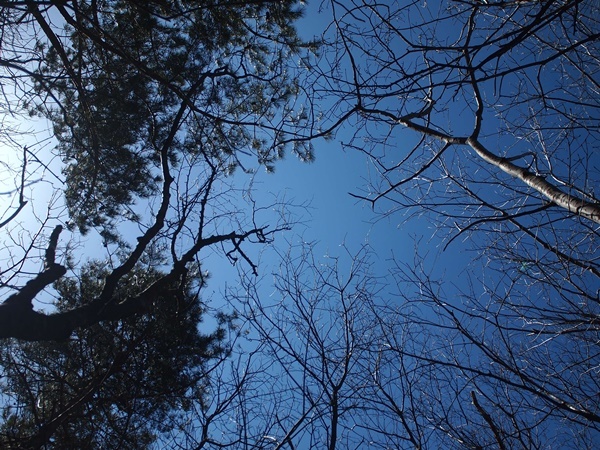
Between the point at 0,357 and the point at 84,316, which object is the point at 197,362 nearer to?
the point at 84,316

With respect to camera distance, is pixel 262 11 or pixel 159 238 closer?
pixel 262 11

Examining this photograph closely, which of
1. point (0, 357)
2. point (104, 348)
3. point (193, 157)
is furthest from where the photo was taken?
point (193, 157)


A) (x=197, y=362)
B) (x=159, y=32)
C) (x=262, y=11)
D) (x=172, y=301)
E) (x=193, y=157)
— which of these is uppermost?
(x=262, y=11)

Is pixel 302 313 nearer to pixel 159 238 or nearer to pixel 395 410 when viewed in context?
pixel 395 410

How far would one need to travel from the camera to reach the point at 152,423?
365 centimetres

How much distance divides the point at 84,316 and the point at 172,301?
915 mm

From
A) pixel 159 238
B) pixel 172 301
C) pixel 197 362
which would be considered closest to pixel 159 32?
pixel 159 238

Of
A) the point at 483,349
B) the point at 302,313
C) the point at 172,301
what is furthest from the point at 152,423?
the point at 483,349

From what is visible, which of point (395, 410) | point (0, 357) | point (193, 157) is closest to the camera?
point (395, 410)

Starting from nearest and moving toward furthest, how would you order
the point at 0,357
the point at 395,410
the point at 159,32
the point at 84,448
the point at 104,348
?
the point at 84,448 < the point at 395,410 < the point at 0,357 < the point at 104,348 < the point at 159,32

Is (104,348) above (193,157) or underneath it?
underneath

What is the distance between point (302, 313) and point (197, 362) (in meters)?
1.27

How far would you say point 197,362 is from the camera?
3.89 metres

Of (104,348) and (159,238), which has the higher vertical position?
(159,238)
